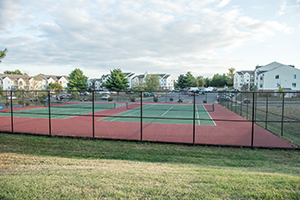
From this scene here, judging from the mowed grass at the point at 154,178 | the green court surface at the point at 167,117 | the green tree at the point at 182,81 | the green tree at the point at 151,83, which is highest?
the green tree at the point at 182,81

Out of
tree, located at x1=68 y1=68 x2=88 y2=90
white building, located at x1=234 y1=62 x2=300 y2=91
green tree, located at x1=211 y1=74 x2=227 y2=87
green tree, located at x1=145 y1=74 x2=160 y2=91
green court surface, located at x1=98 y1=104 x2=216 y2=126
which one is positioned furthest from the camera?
green tree, located at x1=211 y1=74 x2=227 y2=87

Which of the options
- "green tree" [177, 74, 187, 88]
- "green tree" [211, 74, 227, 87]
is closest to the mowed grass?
"green tree" [177, 74, 187, 88]

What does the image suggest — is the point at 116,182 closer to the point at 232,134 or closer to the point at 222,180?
the point at 222,180

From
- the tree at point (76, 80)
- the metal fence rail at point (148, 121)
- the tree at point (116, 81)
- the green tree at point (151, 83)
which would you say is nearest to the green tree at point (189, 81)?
the green tree at point (151, 83)

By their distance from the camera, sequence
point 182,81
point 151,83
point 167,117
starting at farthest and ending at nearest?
point 182,81
point 151,83
point 167,117

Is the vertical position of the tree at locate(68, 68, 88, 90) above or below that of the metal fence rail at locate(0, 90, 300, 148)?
above

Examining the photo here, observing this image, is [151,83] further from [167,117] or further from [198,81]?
[198,81]

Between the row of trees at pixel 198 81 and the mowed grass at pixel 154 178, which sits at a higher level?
the row of trees at pixel 198 81

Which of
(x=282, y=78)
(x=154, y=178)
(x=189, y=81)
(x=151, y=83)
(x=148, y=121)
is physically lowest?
(x=148, y=121)

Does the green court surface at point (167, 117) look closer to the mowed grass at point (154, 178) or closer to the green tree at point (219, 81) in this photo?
the mowed grass at point (154, 178)

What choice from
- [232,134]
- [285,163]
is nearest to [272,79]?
[232,134]

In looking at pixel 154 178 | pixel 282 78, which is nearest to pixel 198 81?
pixel 282 78

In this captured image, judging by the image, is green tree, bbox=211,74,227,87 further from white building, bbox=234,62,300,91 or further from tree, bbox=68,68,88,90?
tree, bbox=68,68,88,90

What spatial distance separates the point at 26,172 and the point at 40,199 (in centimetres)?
210
